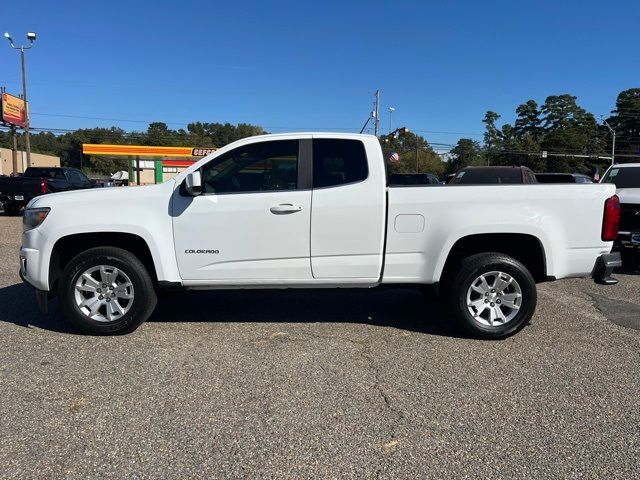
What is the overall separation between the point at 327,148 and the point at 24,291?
4.61 metres

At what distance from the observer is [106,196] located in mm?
4863

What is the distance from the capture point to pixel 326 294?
6797 millimetres

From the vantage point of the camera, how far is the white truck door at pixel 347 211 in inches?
190

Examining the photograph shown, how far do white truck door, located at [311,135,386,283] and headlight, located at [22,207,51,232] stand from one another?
256cm

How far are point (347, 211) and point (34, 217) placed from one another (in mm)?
3008

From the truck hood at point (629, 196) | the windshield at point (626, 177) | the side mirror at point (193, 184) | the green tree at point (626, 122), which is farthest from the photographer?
the green tree at point (626, 122)

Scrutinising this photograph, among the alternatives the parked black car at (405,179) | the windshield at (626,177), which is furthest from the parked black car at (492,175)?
the windshield at (626,177)

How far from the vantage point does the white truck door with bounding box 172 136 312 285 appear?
15.8ft

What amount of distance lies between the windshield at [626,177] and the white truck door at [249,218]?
302 inches

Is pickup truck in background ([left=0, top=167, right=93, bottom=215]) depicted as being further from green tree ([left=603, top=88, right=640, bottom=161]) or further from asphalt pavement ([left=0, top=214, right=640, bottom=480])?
green tree ([left=603, top=88, right=640, bottom=161])

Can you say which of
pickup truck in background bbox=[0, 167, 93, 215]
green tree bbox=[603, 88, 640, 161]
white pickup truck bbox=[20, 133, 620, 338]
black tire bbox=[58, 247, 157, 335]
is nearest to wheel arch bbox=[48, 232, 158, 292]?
white pickup truck bbox=[20, 133, 620, 338]

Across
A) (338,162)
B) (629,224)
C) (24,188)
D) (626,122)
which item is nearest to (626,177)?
(629,224)

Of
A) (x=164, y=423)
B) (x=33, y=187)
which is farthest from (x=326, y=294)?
(x=33, y=187)

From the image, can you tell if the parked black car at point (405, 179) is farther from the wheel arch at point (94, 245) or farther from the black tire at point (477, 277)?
the wheel arch at point (94, 245)
